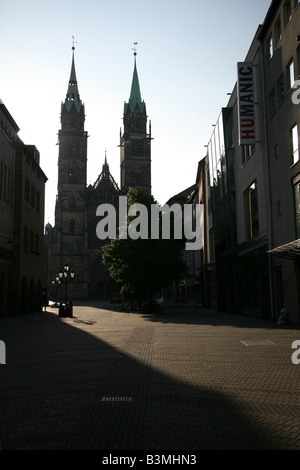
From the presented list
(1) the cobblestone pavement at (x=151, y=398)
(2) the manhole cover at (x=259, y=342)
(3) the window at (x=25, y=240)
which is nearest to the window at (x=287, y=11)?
(2) the manhole cover at (x=259, y=342)

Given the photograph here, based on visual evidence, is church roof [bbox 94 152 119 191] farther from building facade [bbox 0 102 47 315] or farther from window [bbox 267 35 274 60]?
window [bbox 267 35 274 60]

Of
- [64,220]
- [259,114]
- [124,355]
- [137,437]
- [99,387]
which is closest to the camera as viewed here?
[137,437]

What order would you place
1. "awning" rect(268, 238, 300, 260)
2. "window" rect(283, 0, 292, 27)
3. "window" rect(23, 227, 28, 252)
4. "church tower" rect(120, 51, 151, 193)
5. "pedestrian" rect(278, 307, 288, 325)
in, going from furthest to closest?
"church tower" rect(120, 51, 151, 193), "window" rect(23, 227, 28, 252), "pedestrian" rect(278, 307, 288, 325), "window" rect(283, 0, 292, 27), "awning" rect(268, 238, 300, 260)

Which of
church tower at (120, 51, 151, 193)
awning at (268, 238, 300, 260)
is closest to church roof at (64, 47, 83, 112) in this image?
church tower at (120, 51, 151, 193)

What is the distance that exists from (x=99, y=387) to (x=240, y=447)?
3.98 meters

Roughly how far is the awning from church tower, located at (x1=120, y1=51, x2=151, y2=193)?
73147 mm

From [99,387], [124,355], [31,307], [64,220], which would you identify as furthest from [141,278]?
[64,220]

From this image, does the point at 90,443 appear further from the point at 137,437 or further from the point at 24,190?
the point at 24,190

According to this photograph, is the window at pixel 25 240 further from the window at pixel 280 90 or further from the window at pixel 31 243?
the window at pixel 280 90

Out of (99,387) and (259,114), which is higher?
(259,114)

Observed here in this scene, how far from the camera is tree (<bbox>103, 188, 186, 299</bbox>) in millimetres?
37500

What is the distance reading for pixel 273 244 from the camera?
23422 millimetres

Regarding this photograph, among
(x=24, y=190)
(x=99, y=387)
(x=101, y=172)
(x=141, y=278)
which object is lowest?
(x=99, y=387)

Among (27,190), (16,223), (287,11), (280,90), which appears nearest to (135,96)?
(27,190)
